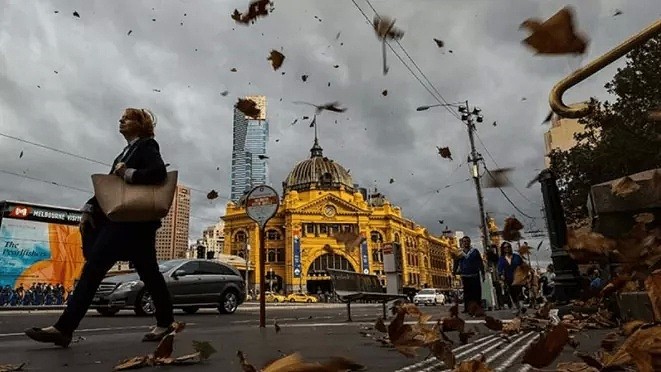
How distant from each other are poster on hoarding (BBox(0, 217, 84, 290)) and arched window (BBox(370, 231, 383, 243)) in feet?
221

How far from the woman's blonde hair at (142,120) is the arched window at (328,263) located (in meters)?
78.0

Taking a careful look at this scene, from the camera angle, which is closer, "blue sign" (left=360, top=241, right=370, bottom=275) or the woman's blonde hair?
the woman's blonde hair

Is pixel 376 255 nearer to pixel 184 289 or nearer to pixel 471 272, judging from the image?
pixel 184 289

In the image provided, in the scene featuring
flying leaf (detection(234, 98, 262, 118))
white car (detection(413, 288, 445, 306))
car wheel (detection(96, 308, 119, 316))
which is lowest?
car wheel (detection(96, 308, 119, 316))

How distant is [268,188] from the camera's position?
24.9 feet

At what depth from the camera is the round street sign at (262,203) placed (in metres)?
7.40

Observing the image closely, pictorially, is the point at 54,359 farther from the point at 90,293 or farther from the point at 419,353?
the point at 419,353

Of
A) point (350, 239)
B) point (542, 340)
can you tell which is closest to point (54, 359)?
point (542, 340)

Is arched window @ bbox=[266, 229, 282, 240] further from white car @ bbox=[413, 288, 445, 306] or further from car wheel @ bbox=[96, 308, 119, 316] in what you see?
car wheel @ bbox=[96, 308, 119, 316]

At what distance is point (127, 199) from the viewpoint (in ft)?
13.3

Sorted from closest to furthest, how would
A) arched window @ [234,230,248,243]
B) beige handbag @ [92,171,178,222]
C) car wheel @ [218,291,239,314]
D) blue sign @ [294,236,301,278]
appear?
beige handbag @ [92,171,178,222] < car wheel @ [218,291,239,314] < blue sign @ [294,236,301,278] < arched window @ [234,230,248,243]

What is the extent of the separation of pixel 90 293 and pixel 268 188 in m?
3.73

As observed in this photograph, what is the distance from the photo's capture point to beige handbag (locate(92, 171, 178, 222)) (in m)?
4.02

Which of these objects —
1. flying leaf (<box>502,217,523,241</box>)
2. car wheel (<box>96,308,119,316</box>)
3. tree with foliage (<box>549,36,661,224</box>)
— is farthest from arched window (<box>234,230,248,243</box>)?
flying leaf (<box>502,217,523,241</box>)
